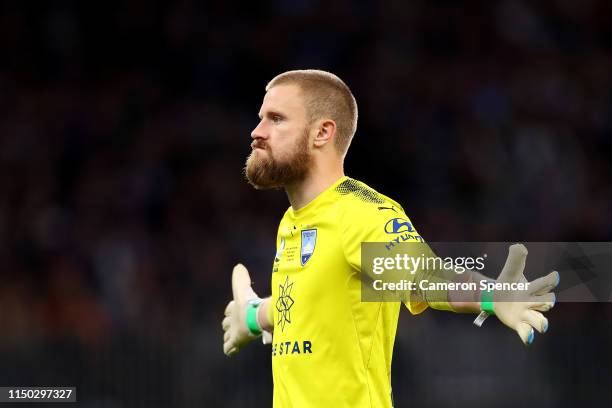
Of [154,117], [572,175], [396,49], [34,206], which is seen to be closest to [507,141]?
[572,175]

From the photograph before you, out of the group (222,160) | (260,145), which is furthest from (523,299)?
(222,160)

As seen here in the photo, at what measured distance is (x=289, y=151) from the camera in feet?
14.3

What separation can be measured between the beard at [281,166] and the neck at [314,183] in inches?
1.2

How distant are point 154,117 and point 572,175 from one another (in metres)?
5.07

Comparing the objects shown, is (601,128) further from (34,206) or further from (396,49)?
(34,206)

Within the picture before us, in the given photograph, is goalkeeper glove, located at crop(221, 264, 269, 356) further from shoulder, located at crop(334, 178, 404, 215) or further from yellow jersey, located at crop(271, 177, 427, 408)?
shoulder, located at crop(334, 178, 404, 215)

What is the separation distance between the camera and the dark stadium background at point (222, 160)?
8.23 meters

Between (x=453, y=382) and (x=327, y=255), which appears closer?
(x=327, y=255)

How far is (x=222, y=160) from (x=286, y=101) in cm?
811

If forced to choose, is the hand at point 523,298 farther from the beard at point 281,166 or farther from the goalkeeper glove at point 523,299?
the beard at point 281,166

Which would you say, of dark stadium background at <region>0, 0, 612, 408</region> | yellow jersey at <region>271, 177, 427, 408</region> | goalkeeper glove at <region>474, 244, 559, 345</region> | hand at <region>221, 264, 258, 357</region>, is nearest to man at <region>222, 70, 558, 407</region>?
yellow jersey at <region>271, 177, 427, 408</region>

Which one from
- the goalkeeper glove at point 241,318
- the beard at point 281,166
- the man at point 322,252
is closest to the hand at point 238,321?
the goalkeeper glove at point 241,318

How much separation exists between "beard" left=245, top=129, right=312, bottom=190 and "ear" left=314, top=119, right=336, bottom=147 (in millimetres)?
54

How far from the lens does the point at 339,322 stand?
4102 millimetres
